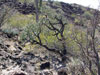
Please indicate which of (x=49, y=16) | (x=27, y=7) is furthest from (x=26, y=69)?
(x=27, y=7)

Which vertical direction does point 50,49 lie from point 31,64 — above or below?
above

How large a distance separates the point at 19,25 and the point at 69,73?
350 inches

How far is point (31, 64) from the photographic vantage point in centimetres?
707

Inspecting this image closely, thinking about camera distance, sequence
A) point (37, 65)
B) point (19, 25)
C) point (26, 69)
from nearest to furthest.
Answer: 1. point (26, 69)
2. point (37, 65)
3. point (19, 25)

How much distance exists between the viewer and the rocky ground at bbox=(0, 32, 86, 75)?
595 cm

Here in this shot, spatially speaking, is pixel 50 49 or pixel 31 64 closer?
pixel 31 64

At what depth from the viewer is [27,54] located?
830 centimetres

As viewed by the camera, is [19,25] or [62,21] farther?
[19,25]

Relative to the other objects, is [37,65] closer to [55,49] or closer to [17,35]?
[55,49]

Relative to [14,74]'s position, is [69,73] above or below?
below

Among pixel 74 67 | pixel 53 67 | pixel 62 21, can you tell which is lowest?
pixel 53 67

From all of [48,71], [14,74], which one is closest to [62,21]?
[48,71]

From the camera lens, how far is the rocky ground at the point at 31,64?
5952mm

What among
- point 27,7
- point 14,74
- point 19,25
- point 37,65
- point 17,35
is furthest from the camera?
point 27,7
